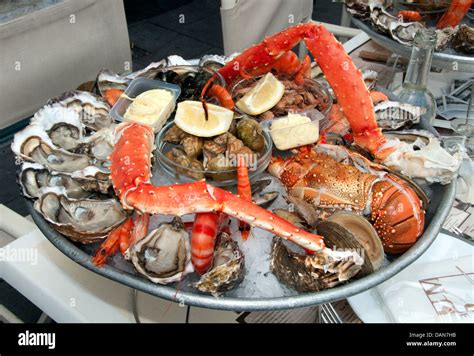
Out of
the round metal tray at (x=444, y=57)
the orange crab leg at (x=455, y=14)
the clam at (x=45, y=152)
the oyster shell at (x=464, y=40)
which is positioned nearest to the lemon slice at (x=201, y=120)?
the clam at (x=45, y=152)

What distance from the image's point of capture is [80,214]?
83cm

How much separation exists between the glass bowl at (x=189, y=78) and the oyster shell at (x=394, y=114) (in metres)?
0.39

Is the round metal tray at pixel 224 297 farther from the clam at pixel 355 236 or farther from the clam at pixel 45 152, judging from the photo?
the clam at pixel 45 152

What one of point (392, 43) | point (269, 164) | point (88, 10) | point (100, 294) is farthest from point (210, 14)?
point (100, 294)

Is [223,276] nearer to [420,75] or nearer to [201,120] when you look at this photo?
[201,120]

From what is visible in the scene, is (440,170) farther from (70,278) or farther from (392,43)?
(70,278)

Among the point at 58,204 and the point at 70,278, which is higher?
the point at 58,204

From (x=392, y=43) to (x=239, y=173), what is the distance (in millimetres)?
764

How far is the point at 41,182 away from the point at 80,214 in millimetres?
126

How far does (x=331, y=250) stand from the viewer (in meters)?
0.74

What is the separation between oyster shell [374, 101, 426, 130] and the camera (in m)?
1.10

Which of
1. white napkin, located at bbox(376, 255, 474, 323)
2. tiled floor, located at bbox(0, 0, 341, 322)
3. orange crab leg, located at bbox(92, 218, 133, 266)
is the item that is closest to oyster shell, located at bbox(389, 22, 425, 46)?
white napkin, located at bbox(376, 255, 474, 323)

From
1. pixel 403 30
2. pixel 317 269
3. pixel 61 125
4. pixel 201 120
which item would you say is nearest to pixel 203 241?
pixel 317 269

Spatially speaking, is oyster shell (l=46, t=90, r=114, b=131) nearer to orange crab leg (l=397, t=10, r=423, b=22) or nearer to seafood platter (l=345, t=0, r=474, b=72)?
seafood platter (l=345, t=0, r=474, b=72)
